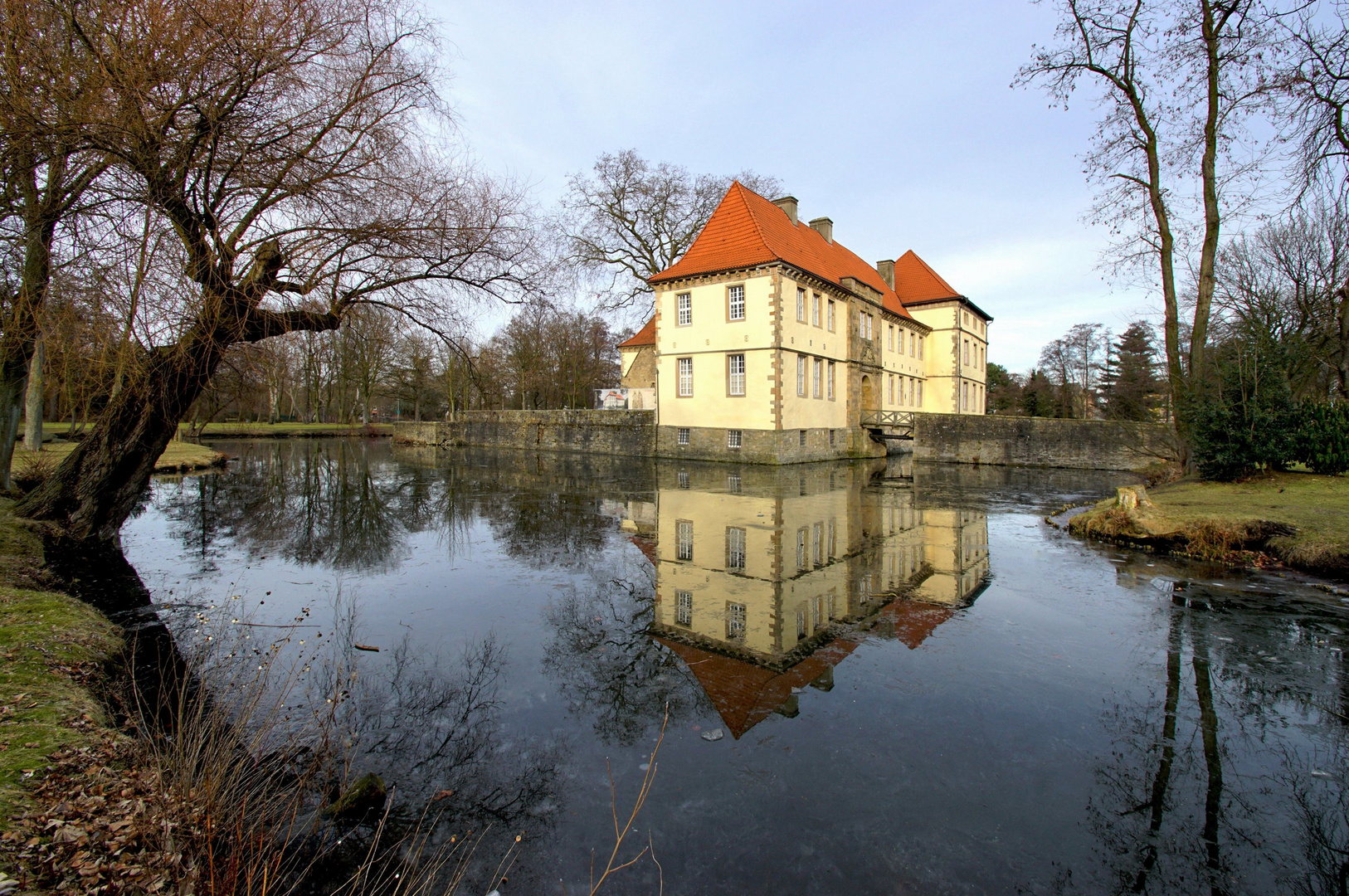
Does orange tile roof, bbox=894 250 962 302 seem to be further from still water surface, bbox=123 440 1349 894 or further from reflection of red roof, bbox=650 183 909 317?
still water surface, bbox=123 440 1349 894

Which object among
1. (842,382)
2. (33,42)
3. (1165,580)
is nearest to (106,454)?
(33,42)

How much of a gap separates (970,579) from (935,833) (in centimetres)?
521

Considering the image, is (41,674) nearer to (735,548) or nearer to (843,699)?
(843,699)

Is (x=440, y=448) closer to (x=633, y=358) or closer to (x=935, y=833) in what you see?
(x=633, y=358)

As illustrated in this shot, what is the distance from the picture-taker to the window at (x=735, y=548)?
8.16m

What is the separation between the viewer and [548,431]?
3419cm

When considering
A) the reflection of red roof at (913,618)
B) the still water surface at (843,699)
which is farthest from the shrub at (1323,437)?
the reflection of red roof at (913,618)

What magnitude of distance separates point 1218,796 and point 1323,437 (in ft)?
39.9

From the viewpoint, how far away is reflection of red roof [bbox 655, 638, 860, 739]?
4266mm

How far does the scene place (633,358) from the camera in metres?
38.6

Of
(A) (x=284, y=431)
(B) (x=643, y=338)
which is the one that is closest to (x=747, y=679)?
(B) (x=643, y=338)

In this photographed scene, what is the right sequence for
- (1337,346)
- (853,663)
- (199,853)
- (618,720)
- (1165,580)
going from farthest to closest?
(1337,346), (1165,580), (853,663), (618,720), (199,853)

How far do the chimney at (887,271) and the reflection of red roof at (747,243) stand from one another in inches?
486

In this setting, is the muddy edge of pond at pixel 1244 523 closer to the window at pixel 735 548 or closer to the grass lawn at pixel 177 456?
the window at pixel 735 548
